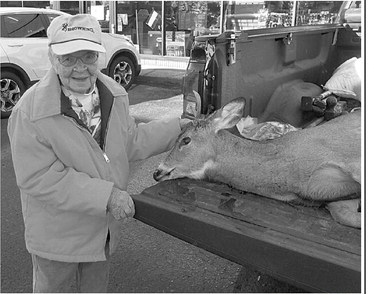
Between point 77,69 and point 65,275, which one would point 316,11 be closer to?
point 77,69

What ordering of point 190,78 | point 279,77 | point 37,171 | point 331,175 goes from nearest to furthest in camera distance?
point 37,171 < point 331,175 < point 190,78 < point 279,77

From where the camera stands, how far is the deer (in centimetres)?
275

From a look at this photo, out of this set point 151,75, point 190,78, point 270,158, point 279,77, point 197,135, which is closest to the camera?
point 270,158

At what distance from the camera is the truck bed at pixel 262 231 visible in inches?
85.1

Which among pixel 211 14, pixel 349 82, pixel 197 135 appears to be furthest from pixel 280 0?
pixel 197 135

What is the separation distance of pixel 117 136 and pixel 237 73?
1224mm

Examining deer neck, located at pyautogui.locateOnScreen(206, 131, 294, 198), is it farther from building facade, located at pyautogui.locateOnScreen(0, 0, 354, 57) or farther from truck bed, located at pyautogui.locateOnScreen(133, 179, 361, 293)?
building facade, located at pyautogui.locateOnScreen(0, 0, 354, 57)

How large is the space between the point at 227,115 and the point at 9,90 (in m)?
6.76

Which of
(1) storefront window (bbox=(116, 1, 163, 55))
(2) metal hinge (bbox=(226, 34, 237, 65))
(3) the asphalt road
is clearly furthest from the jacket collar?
(1) storefront window (bbox=(116, 1, 163, 55))

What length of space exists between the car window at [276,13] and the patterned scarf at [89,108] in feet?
27.7

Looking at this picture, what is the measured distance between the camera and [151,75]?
1285cm

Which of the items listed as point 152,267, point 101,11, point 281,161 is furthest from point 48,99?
point 101,11

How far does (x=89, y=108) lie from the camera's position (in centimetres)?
284

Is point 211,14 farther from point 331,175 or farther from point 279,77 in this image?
point 331,175
